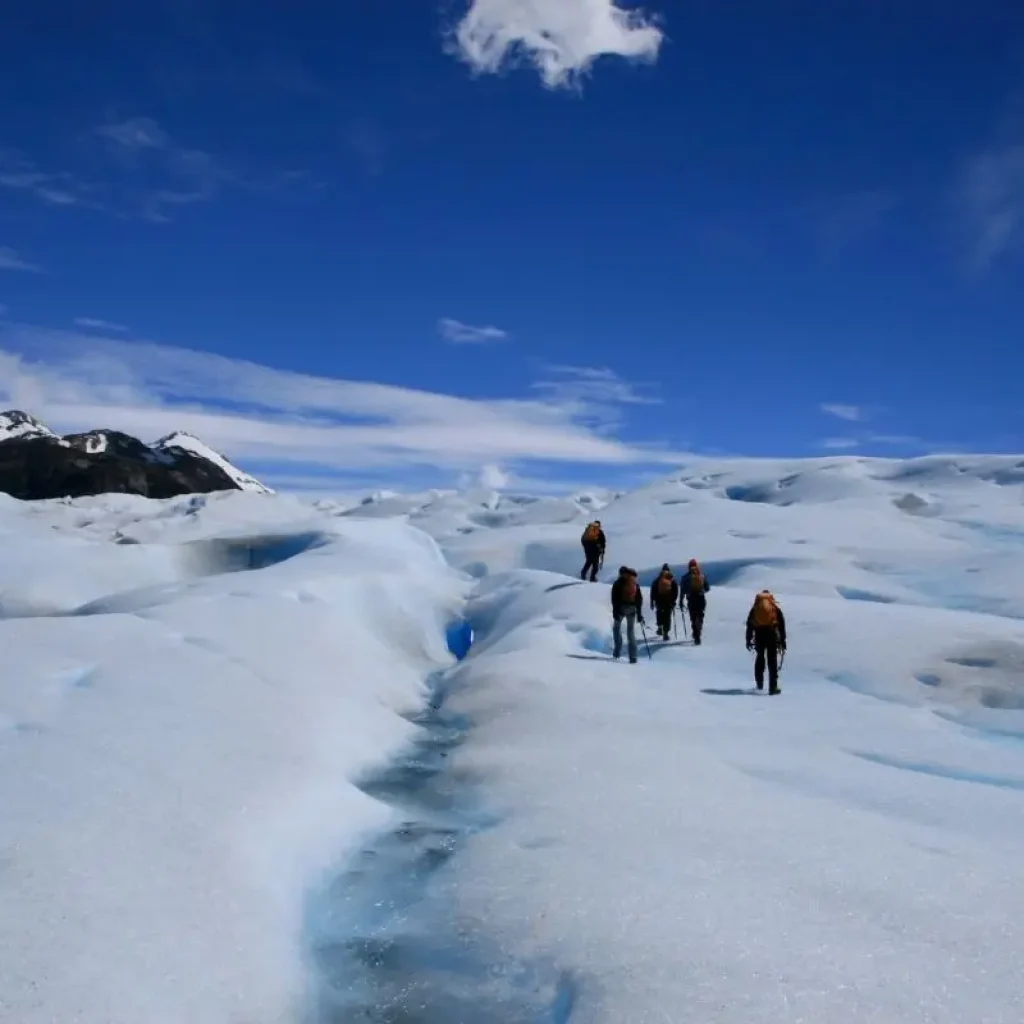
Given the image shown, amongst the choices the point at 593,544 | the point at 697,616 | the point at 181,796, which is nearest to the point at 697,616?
the point at 697,616

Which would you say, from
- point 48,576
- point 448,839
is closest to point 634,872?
point 448,839

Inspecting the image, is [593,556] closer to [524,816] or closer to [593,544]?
[593,544]

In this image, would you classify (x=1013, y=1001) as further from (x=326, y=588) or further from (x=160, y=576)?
(x=160, y=576)

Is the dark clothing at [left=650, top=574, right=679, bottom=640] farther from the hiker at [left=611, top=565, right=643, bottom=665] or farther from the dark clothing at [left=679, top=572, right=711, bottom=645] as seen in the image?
the hiker at [left=611, top=565, right=643, bottom=665]

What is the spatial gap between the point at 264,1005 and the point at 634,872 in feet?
10.0

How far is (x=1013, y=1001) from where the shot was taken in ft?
16.0

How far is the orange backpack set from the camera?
15.0m

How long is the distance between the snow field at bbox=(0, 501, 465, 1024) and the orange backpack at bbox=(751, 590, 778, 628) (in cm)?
654

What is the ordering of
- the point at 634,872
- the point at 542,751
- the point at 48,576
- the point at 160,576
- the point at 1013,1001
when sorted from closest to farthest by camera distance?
the point at 1013,1001, the point at 634,872, the point at 542,751, the point at 48,576, the point at 160,576

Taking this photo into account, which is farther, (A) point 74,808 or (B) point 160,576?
(B) point 160,576

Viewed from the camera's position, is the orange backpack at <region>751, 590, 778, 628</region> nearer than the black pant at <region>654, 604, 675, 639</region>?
Yes

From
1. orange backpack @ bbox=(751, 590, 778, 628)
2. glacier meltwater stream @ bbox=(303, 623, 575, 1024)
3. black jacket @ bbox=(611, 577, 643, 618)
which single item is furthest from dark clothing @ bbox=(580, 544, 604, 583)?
glacier meltwater stream @ bbox=(303, 623, 575, 1024)

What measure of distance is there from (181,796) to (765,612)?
34.6 ft

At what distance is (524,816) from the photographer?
8812 millimetres
